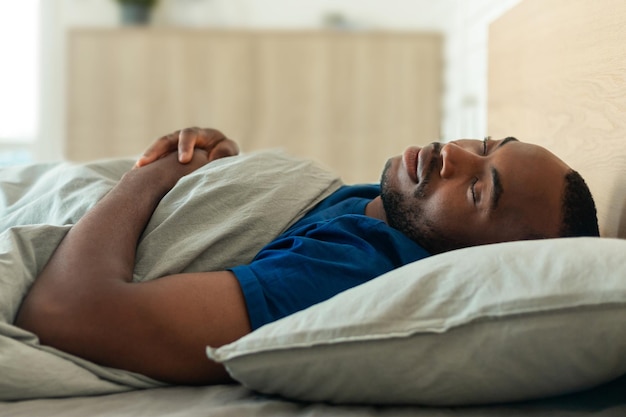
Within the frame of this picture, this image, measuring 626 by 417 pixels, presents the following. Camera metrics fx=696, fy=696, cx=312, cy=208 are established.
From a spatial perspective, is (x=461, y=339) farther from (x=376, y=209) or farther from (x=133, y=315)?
(x=376, y=209)

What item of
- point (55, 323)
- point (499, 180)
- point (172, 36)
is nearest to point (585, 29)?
point (499, 180)

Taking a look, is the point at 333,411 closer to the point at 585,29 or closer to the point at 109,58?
the point at 585,29

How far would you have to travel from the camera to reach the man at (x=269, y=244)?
2.89ft

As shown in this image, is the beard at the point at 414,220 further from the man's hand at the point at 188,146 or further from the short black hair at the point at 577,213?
the man's hand at the point at 188,146

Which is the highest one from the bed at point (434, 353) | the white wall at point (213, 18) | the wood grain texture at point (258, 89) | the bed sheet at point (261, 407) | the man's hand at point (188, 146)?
the white wall at point (213, 18)

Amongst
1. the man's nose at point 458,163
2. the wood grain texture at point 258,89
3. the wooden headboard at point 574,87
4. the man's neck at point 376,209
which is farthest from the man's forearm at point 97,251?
the wood grain texture at point 258,89

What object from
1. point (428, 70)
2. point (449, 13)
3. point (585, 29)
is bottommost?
point (585, 29)

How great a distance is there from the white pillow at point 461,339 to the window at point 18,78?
138 inches

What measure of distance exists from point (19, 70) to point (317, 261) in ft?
11.4

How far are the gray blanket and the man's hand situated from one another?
80 mm

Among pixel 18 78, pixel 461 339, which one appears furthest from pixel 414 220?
pixel 18 78

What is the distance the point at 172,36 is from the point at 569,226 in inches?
112

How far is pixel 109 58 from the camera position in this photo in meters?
3.54

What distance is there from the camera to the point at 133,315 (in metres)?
0.87
